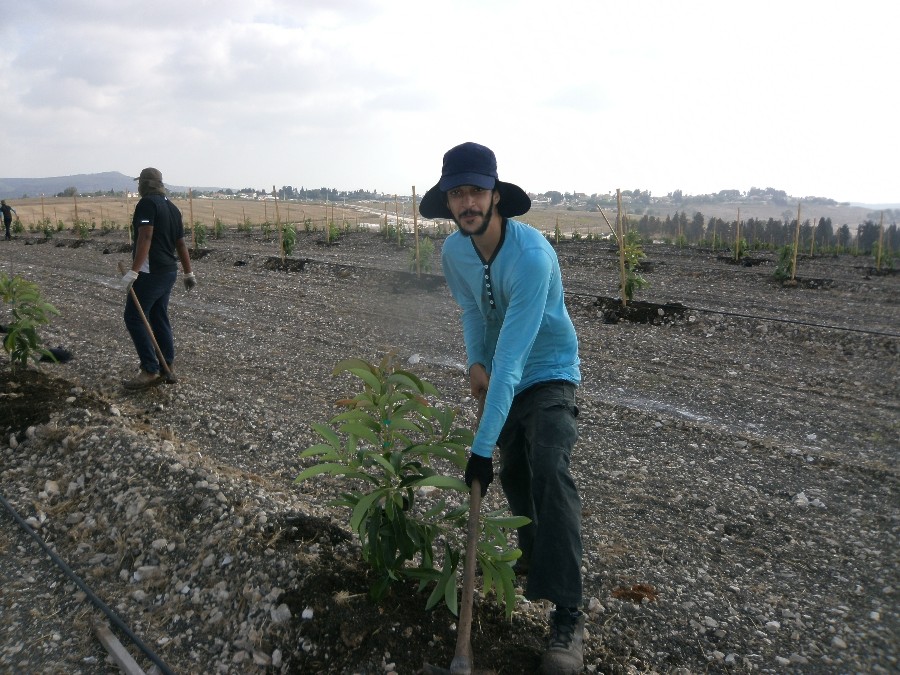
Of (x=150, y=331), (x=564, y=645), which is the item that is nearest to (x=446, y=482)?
(x=564, y=645)

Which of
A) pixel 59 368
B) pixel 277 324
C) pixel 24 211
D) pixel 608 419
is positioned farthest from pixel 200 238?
pixel 24 211

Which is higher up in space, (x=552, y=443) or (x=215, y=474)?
(x=552, y=443)

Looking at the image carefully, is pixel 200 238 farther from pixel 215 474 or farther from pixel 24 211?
pixel 24 211

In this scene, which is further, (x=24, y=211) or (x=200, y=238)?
(x=24, y=211)

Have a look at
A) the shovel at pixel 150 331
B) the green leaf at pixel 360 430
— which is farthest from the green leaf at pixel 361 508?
the shovel at pixel 150 331

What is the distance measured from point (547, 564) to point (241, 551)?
1.53m

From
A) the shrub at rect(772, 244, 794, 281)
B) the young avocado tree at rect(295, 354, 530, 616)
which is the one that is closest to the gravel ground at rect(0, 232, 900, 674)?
the young avocado tree at rect(295, 354, 530, 616)

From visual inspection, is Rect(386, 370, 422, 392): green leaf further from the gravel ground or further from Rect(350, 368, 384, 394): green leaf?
the gravel ground

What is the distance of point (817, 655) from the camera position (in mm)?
2717

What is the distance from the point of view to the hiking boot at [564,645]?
2.31 meters

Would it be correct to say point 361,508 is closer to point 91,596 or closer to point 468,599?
point 468,599

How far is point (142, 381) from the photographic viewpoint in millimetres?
5934

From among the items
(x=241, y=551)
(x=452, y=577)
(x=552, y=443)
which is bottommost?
(x=241, y=551)

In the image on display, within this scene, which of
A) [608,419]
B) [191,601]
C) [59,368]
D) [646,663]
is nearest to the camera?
[646,663]
